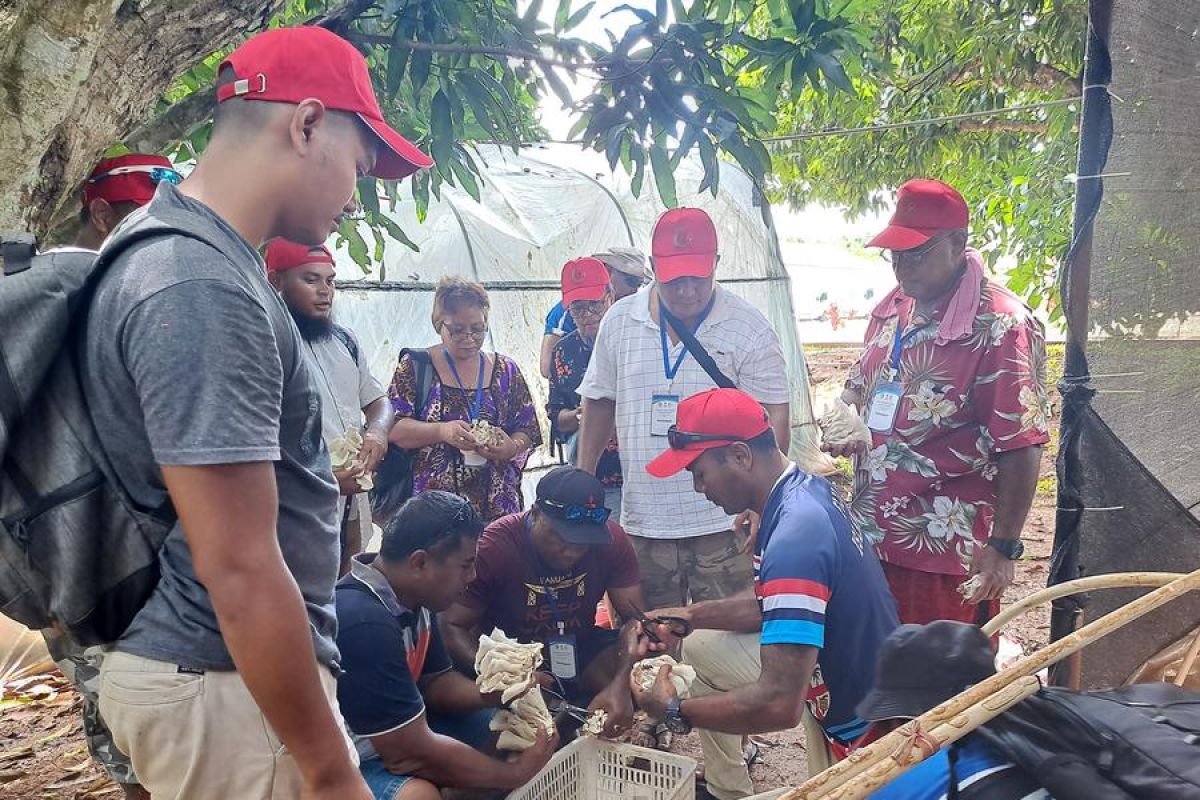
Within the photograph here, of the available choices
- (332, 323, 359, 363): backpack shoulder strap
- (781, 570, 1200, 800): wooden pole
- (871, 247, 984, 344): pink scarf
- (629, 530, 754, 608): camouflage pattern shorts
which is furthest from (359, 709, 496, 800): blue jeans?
(871, 247, 984, 344): pink scarf

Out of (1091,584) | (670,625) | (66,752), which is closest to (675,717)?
(670,625)

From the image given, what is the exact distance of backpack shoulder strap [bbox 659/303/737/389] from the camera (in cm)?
369

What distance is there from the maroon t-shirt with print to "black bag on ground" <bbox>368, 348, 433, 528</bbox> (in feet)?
2.81

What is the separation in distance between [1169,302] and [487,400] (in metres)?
2.77

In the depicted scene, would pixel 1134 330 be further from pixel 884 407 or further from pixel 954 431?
pixel 884 407

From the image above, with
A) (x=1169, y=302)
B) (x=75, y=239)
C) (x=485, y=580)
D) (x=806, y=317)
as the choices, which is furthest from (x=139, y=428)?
(x=806, y=317)

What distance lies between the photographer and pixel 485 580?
3314 millimetres

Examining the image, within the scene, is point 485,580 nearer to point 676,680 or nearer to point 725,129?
point 676,680

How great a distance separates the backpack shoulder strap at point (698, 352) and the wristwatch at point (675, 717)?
1434 millimetres

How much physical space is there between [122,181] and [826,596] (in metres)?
2.10

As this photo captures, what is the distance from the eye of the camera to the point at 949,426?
3084 mm

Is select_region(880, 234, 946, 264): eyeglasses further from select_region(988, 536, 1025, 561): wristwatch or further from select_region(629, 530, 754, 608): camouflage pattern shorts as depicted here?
select_region(629, 530, 754, 608): camouflage pattern shorts

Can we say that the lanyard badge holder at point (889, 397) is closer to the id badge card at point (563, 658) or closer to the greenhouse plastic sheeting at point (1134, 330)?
the greenhouse plastic sheeting at point (1134, 330)

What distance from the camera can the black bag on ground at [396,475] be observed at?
4113 mm
